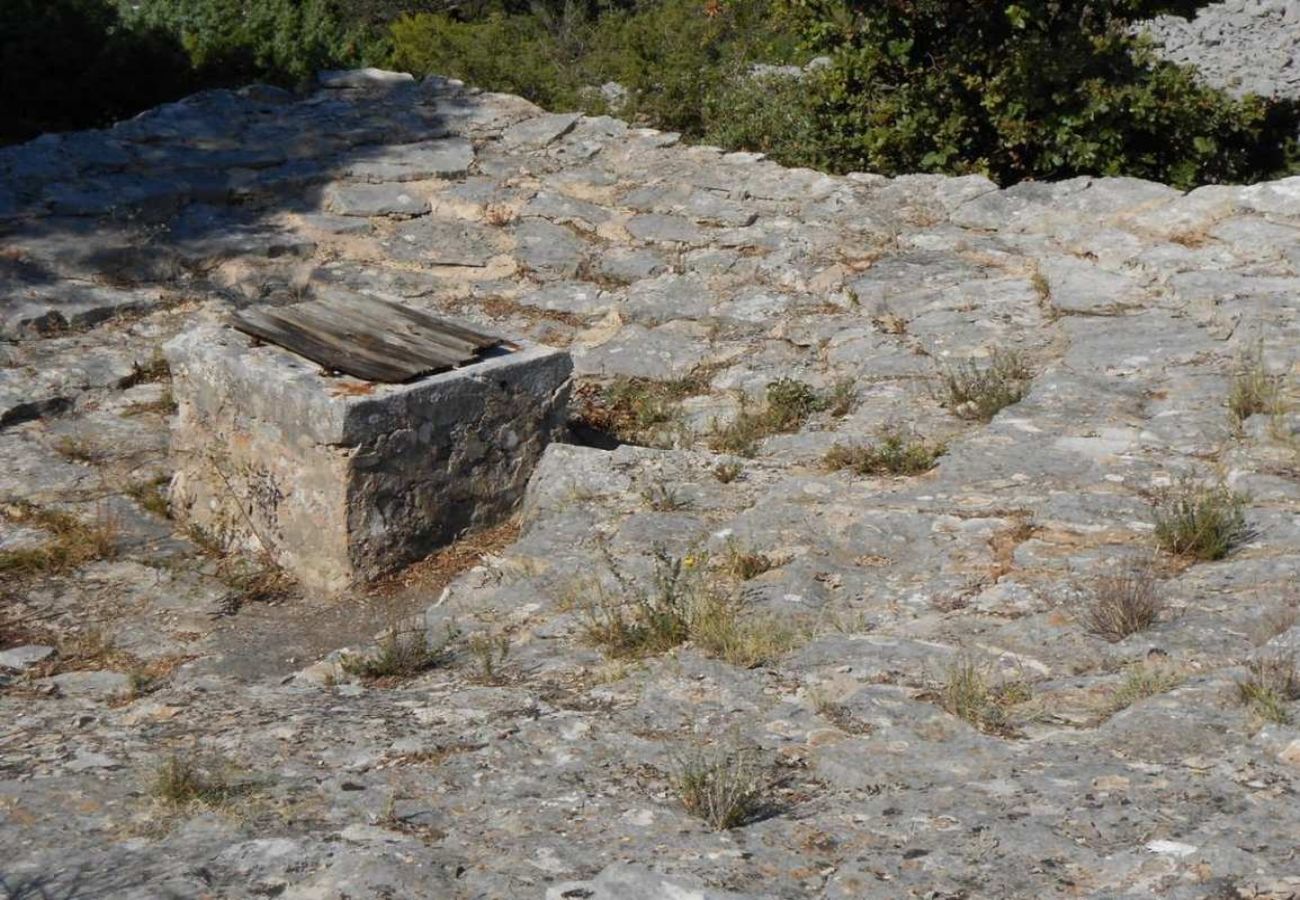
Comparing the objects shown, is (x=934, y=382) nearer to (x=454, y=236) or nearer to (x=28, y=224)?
(x=454, y=236)

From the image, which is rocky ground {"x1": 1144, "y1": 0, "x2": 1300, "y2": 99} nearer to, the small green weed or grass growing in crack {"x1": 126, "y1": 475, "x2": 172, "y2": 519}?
the small green weed

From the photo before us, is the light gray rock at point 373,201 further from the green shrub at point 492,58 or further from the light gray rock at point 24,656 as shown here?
the light gray rock at point 24,656

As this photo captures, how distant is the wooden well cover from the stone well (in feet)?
0.16

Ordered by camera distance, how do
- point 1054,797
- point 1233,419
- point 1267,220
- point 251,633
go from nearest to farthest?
1. point 1054,797
2. point 251,633
3. point 1233,419
4. point 1267,220

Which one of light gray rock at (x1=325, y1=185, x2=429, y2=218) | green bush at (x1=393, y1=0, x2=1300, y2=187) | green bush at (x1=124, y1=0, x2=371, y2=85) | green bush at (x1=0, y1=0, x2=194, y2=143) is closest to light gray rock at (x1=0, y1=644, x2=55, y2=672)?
light gray rock at (x1=325, y1=185, x2=429, y2=218)

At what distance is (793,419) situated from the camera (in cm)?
631

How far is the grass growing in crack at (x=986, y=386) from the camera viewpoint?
19.4 feet

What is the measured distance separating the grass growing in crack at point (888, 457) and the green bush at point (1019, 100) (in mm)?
3718

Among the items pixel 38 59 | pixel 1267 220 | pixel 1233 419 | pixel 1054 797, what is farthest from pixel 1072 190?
pixel 38 59

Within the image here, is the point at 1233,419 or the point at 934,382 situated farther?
the point at 934,382

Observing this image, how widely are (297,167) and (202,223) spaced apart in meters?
0.98

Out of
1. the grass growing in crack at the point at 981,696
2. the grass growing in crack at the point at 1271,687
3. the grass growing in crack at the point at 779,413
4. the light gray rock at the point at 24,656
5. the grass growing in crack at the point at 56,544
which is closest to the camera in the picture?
the grass growing in crack at the point at 1271,687

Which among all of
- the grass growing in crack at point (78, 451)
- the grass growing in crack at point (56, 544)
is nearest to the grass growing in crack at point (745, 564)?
the grass growing in crack at point (56, 544)

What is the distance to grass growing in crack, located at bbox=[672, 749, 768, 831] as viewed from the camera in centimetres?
322
